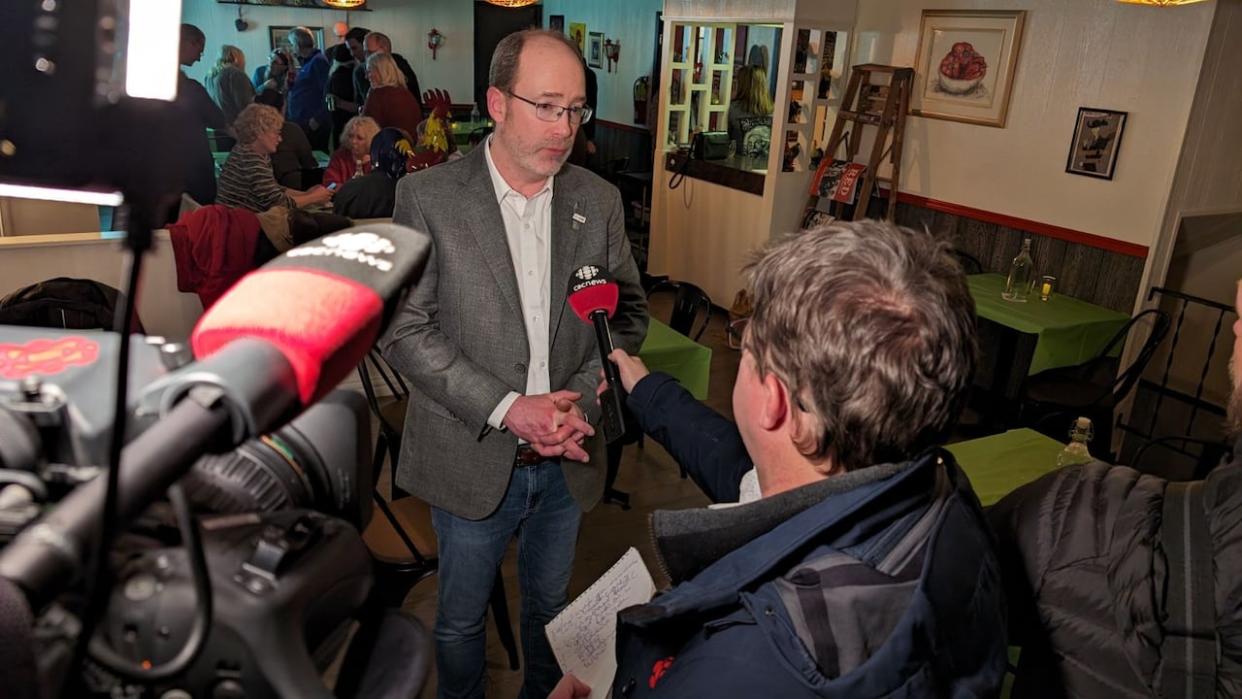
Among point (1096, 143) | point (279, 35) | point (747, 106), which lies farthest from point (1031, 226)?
point (279, 35)

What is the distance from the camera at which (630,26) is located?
9500 millimetres

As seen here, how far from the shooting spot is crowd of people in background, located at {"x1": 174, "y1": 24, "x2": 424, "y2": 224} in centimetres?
394

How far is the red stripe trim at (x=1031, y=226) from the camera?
4254 mm

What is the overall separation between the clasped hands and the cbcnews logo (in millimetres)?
1119

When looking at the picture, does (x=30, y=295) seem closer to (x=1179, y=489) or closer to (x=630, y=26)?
(x=1179, y=489)

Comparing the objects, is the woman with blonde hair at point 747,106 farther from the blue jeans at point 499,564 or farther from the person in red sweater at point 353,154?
the blue jeans at point 499,564

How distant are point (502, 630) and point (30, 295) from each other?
1.56 m

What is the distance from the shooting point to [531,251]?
5.68ft

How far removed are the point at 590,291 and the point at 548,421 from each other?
A: 262 mm

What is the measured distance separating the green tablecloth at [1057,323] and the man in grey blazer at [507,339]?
2.66 metres

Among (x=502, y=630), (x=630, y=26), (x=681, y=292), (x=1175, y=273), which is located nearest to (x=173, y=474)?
(x=502, y=630)

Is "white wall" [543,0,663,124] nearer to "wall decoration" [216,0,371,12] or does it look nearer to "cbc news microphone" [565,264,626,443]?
"wall decoration" [216,0,371,12]

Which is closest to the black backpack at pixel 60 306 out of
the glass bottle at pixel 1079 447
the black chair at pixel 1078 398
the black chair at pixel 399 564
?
the black chair at pixel 399 564

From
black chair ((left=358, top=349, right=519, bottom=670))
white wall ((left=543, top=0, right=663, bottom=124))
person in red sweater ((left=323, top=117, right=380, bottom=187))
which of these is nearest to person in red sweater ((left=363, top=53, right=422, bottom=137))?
person in red sweater ((left=323, top=117, right=380, bottom=187))
